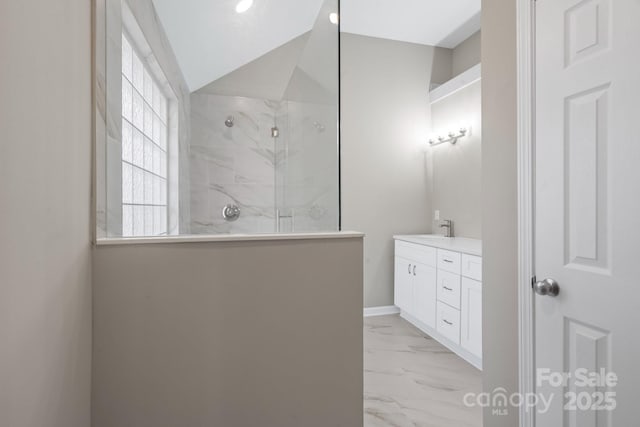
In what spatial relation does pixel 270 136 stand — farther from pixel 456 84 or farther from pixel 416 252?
pixel 456 84

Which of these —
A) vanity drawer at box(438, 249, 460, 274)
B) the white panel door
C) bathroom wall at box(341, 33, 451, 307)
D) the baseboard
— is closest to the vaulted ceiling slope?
the white panel door

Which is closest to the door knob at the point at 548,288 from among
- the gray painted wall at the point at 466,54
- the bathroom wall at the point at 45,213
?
the bathroom wall at the point at 45,213

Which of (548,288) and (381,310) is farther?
(381,310)

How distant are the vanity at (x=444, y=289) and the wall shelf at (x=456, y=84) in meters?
1.41

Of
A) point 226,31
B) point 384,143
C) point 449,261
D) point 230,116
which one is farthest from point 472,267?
point 226,31

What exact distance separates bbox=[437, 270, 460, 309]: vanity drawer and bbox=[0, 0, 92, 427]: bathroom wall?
90.4 inches

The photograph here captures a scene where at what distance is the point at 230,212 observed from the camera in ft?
5.78

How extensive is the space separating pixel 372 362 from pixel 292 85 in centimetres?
196

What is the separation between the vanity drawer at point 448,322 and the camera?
2.58 metres

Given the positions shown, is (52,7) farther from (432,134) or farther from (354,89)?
(432,134)

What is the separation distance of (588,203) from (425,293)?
203 centimetres

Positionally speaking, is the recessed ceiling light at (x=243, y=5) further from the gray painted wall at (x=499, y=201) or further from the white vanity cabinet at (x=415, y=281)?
the white vanity cabinet at (x=415, y=281)

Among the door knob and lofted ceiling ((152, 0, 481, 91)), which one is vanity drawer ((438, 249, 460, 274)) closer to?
the door knob

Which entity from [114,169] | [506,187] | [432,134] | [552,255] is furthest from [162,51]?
[432,134]
